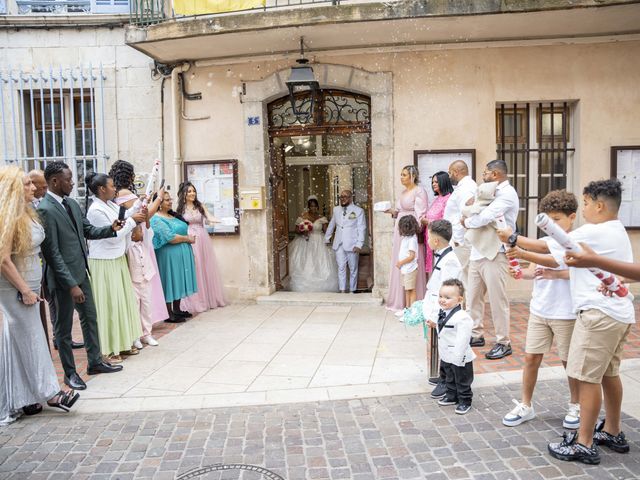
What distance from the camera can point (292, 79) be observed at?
789 centimetres

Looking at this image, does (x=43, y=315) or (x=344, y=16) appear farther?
(x=344, y=16)

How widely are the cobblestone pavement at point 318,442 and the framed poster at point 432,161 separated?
13.7 feet

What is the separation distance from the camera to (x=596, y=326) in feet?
11.3

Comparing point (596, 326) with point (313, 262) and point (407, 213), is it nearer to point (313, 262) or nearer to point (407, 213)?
point (407, 213)

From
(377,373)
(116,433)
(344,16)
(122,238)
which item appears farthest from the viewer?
(344,16)

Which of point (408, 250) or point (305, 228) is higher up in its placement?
point (305, 228)

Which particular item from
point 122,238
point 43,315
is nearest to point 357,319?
point 122,238

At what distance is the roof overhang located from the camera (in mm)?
7129

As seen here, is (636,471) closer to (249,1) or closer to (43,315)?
(43,315)

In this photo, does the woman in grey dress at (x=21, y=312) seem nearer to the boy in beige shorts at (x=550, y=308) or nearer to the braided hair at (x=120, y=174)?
the braided hair at (x=120, y=174)

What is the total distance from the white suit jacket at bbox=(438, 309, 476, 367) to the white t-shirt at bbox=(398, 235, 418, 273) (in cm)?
285

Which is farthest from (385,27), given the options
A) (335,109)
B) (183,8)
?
(183,8)

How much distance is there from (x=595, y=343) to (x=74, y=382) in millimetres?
4360

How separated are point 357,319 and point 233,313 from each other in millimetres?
1894
